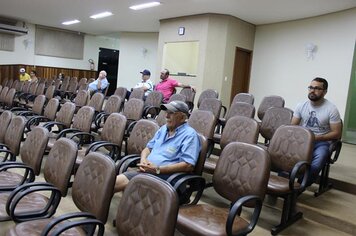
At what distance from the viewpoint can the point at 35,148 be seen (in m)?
2.50

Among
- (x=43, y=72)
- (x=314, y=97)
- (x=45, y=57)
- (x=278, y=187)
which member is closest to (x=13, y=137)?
(x=278, y=187)

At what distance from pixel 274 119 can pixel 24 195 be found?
111 inches

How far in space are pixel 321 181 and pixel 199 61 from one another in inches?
205

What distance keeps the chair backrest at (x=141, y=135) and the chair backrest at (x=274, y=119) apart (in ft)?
4.95

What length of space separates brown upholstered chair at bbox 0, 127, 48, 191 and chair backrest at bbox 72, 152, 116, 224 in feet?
1.99

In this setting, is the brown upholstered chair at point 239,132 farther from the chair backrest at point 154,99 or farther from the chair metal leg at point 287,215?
the chair backrest at point 154,99

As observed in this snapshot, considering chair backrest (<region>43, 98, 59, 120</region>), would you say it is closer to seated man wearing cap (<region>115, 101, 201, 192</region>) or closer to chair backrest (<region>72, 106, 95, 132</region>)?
chair backrest (<region>72, 106, 95, 132</region>)

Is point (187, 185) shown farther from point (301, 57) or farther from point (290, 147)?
point (301, 57)

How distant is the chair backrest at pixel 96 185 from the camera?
1716mm

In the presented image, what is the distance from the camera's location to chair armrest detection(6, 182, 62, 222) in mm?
1830

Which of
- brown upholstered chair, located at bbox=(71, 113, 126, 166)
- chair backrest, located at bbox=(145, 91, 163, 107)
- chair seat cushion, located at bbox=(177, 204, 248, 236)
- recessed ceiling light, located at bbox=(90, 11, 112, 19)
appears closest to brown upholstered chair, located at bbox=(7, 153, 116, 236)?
chair seat cushion, located at bbox=(177, 204, 248, 236)

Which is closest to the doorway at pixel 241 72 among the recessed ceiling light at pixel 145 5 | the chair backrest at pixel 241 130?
the recessed ceiling light at pixel 145 5

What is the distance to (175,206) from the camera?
1422 millimetres

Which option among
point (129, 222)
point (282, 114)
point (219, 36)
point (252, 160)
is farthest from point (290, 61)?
point (129, 222)
